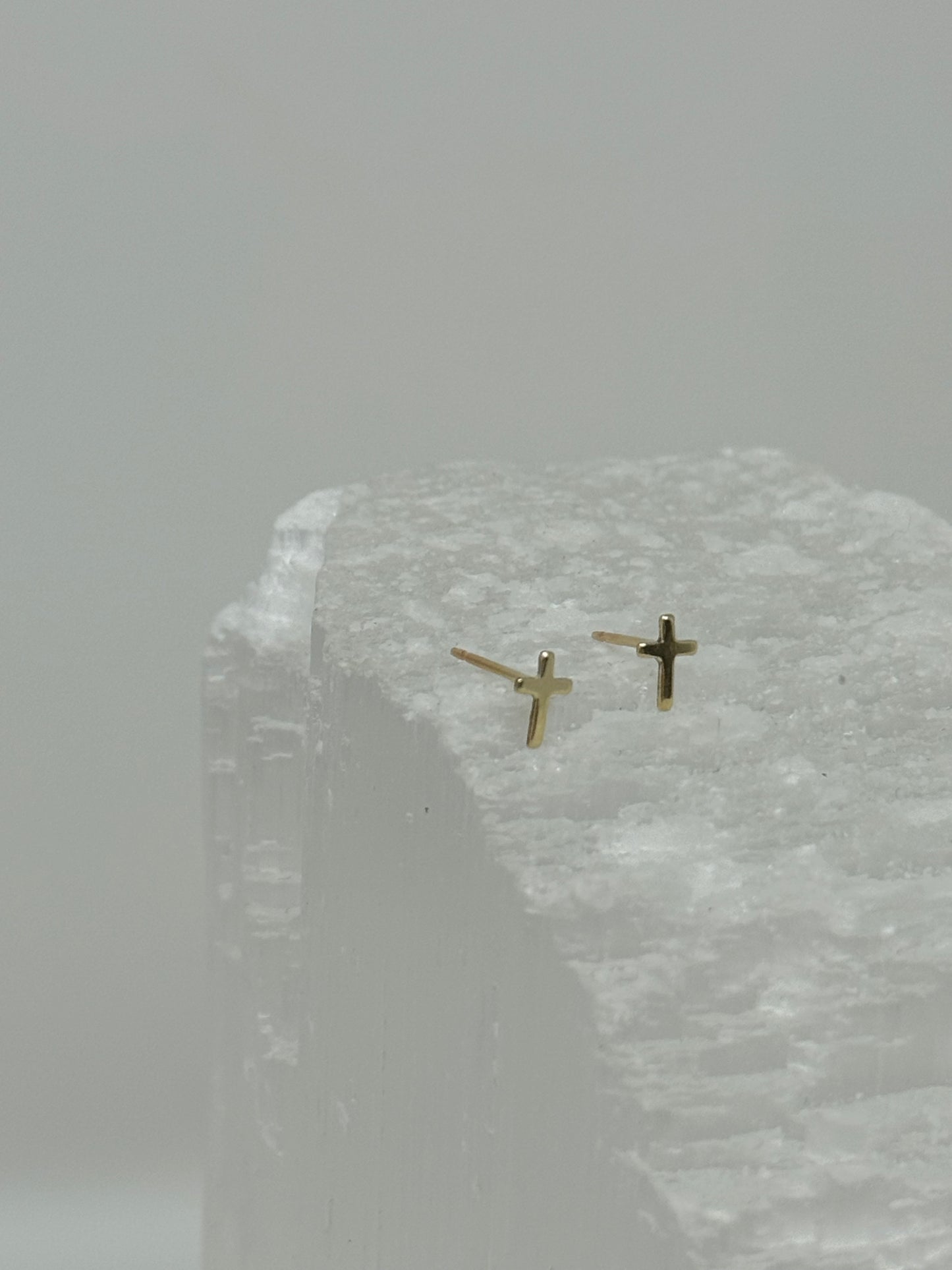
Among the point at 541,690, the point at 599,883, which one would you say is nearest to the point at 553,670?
the point at 541,690

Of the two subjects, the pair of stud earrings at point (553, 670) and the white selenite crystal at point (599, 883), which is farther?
the pair of stud earrings at point (553, 670)

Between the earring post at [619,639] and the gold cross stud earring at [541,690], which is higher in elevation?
the earring post at [619,639]

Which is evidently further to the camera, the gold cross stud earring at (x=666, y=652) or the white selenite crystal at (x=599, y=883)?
the gold cross stud earring at (x=666, y=652)

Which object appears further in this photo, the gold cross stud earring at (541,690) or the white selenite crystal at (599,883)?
the gold cross stud earring at (541,690)

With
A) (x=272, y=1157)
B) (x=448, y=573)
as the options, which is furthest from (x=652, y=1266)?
(x=272, y=1157)

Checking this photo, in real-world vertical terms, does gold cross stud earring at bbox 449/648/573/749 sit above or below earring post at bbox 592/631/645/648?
below

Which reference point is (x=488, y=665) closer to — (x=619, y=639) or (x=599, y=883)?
(x=619, y=639)

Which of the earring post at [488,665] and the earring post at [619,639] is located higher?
the earring post at [619,639]
